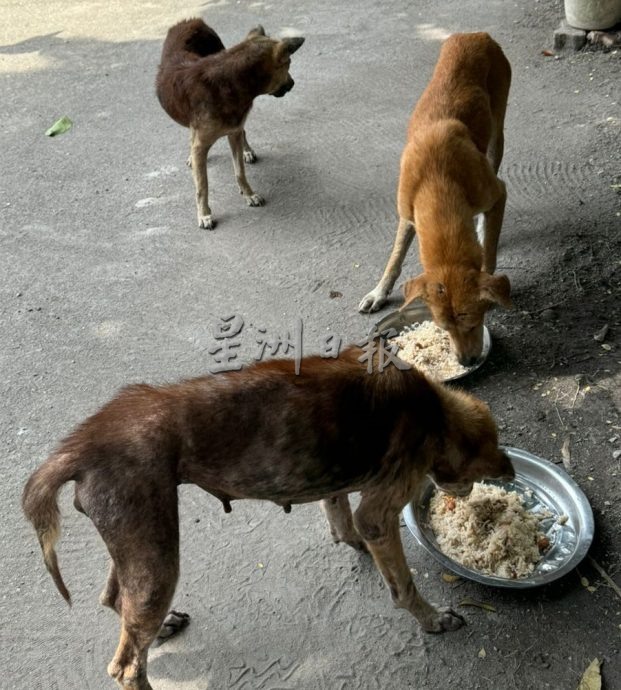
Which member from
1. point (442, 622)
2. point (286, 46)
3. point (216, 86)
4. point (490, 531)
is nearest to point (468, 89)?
point (286, 46)

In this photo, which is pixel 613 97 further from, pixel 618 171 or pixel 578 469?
pixel 578 469

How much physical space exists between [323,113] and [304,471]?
667 centimetres

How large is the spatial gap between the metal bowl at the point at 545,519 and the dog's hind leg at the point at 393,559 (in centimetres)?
26

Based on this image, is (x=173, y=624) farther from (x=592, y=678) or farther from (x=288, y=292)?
(x=288, y=292)

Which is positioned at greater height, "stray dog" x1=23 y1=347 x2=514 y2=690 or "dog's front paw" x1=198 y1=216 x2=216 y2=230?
"stray dog" x1=23 y1=347 x2=514 y2=690

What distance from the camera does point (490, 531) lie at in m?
4.11

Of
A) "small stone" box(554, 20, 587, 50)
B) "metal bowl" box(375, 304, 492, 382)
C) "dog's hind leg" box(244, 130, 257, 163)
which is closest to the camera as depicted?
"metal bowl" box(375, 304, 492, 382)

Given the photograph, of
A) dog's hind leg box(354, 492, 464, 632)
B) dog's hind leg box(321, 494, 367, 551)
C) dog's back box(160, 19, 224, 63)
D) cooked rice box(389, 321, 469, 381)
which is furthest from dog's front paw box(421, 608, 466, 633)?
dog's back box(160, 19, 224, 63)

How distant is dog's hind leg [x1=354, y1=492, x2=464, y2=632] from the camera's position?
3.51 metres

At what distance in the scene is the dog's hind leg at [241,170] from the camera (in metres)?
7.53

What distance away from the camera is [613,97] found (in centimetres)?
838

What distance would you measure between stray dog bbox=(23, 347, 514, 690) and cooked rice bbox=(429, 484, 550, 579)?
0.51 meters

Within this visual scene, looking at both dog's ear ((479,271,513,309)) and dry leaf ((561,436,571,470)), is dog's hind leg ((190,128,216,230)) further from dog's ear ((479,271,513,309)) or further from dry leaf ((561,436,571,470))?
dry leaf ((561,436,571,470))

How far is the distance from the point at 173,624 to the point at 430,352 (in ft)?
8.21
